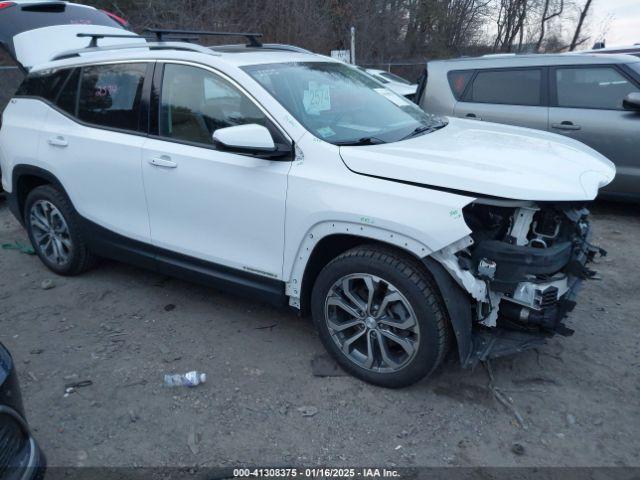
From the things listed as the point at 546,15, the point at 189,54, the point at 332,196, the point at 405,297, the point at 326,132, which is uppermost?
the point at 546,15

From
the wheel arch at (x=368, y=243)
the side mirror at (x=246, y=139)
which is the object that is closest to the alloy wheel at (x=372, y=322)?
the wheel arch at (x=368, y=243)

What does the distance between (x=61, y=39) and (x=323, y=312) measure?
4303 millimetres

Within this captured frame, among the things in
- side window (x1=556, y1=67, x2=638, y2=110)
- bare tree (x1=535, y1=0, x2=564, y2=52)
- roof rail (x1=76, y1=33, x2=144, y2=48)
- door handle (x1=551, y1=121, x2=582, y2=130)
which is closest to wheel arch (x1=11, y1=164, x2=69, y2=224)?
roof rail (x1=76, y1=33, x2=144, y2=48)

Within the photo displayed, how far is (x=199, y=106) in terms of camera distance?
3.60 metres

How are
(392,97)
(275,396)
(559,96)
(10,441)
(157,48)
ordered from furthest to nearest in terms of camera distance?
(559,96)
(392,97)
(157,48)
(275,396)
(10,441)

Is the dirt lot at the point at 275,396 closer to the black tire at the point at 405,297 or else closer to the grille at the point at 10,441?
the black tire at the point at 405,297

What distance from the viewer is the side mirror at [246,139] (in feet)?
9.96

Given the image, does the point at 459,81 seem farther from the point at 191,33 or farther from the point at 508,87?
the point at 191,33

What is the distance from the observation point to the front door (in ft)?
10.9

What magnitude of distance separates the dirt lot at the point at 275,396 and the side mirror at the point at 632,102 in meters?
2.24

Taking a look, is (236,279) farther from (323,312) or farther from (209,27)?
(209,27)

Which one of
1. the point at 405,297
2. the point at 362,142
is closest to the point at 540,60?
the point at 362,142

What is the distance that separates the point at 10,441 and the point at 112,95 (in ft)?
8.92

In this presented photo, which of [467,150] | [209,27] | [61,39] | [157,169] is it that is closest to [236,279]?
[157,169]
